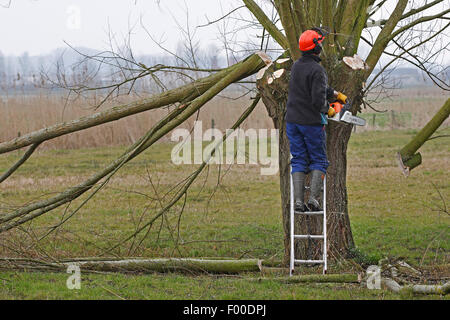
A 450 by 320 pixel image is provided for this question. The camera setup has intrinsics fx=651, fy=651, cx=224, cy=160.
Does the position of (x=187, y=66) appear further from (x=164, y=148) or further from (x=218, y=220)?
(x=164, y=148)

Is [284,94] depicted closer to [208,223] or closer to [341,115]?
[341,115]

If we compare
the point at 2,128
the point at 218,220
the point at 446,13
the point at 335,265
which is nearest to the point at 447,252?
the point at 335,265

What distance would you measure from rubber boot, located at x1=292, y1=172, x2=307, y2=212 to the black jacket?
0.63m

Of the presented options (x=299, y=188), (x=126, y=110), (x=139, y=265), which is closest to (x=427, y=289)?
(x=299, y=188)

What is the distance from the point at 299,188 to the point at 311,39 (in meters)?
1.74

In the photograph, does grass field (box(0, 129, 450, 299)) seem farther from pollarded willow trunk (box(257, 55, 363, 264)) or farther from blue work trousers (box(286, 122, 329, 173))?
blue work trousers (box(286, 122, 329, 173))

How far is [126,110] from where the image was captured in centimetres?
882

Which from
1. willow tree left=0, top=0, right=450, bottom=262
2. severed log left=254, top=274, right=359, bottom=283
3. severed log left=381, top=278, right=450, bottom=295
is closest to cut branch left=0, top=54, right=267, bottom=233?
willow tree left=0, top=0, right=450, bottom=262

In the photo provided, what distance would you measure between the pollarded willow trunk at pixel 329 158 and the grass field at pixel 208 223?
1.40 ft

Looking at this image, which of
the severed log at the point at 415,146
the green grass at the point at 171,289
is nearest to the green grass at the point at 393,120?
the severed log at the point at 415,146

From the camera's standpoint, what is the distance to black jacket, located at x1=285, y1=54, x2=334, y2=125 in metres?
7.42

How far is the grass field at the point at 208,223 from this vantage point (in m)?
7.39

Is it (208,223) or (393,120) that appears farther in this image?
(393,120)

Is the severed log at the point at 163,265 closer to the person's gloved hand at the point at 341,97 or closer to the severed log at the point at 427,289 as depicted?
the severed log at the point at 427,289
